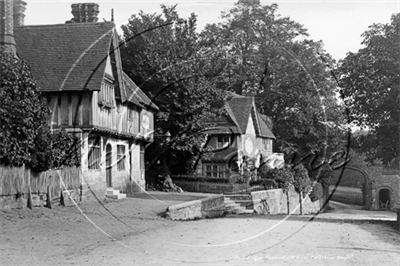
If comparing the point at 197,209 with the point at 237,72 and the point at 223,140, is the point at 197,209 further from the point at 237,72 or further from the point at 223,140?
the point at 237,72

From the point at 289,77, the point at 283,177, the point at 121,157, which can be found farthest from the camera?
the point at 289,77

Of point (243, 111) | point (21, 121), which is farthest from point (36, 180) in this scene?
point (243, 111)

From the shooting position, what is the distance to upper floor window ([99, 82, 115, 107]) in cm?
2802

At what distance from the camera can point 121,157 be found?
33.1 metres

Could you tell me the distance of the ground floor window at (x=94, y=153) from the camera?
27891mm

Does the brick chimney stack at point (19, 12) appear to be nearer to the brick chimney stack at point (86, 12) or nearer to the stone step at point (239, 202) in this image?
the brick chimney stack at point (86, 12)

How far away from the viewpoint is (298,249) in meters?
15.3

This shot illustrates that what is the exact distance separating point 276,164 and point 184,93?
25889mm

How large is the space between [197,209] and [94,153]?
225 inches

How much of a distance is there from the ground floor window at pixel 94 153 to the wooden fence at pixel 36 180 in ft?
5.28

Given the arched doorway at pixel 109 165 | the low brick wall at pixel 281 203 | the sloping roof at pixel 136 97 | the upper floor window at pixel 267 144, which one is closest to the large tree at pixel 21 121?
the arched doorway at pixel 109 165

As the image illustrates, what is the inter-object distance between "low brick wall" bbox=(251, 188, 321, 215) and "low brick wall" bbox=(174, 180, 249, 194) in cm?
244

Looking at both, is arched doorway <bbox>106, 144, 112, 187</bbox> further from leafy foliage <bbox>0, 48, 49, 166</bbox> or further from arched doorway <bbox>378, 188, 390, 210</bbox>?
arched doorway <bbox>378, 188, 390, 210</bbox>

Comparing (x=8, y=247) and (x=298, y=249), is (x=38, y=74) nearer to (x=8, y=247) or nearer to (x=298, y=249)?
(x=8, y=247)
